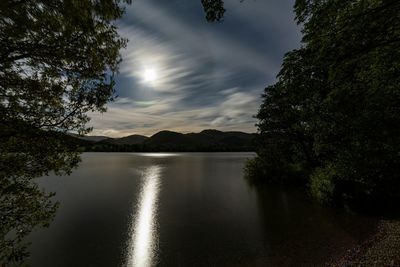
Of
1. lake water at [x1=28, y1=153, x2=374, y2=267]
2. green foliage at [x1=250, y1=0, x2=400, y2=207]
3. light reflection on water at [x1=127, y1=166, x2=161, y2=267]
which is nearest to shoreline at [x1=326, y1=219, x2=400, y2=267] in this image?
lake water at [x1=28, y1=153, x2=374, y2=267]

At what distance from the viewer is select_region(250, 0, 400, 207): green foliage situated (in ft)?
27.5

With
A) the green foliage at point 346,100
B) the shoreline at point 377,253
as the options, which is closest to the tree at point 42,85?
the green foliage at point 346,100

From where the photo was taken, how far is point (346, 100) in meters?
13.0

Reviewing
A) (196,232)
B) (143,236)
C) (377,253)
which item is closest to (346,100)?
(377,253)

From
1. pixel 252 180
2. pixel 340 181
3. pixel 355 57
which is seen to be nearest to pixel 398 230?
pixel 340 181

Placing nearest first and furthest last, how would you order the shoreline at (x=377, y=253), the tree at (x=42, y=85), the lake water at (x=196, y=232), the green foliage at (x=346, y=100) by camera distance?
the tree at (x=42, y=85) < the green foliage at (x=346, y=100) < the shoreline at (x=377, y=253) < the lake water at (x=196, y=232)

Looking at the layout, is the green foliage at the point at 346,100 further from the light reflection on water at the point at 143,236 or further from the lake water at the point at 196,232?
the light reflection on water at the point at 143,236

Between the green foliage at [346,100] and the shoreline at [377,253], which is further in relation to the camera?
the shoreline at [377,253]

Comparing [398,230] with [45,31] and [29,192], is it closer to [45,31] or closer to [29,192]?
[29,192]

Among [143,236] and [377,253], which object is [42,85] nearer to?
[143,236]

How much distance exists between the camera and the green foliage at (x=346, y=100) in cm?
838

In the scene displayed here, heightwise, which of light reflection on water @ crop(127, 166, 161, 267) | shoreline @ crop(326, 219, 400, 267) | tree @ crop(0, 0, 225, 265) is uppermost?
tree @ crop(0, 0, 225, 265)

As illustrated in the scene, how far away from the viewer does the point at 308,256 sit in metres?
12.7

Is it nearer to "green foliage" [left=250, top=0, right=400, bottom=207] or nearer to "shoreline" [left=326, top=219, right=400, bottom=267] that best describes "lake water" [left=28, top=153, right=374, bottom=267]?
→ "shoreline" [left=326, top=219, right=400, bottom=267]
